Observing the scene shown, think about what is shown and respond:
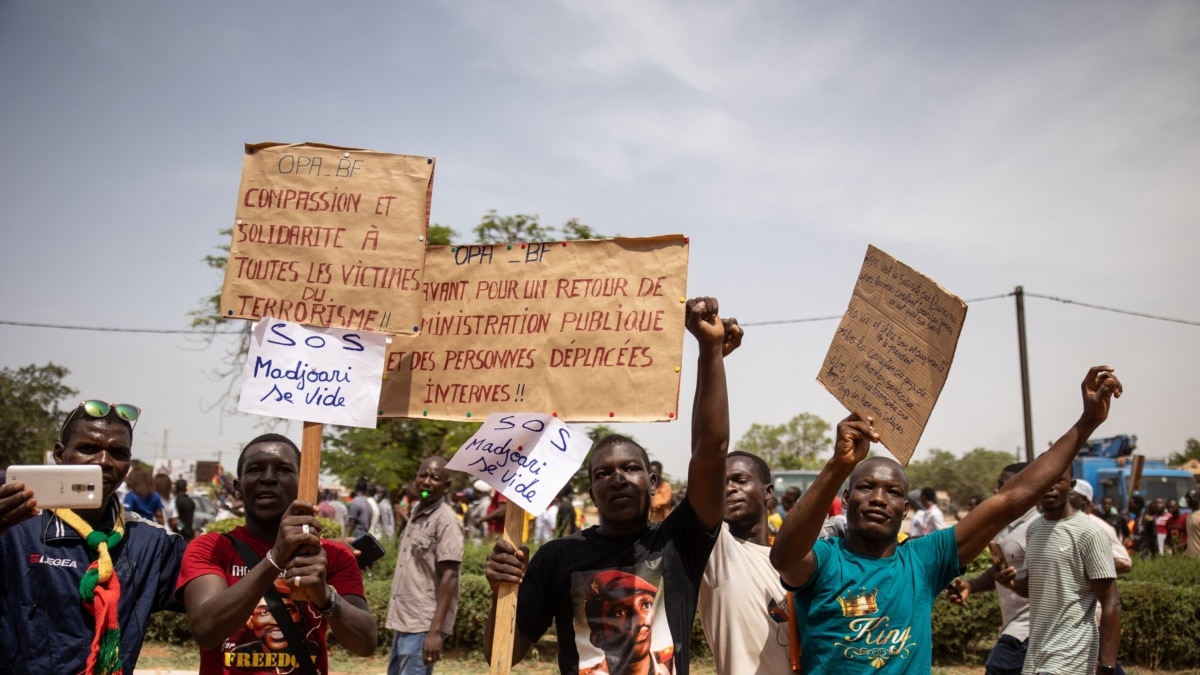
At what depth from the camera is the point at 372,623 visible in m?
3.39

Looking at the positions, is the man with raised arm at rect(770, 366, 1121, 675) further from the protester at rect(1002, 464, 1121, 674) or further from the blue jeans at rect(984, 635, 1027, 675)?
the blue jeans at rect(984, 635, 1027, 675)

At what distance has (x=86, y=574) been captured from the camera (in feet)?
10.5

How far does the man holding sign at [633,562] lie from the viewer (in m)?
3.17

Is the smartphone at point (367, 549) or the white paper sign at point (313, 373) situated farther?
the smartphone at point (367, 549)

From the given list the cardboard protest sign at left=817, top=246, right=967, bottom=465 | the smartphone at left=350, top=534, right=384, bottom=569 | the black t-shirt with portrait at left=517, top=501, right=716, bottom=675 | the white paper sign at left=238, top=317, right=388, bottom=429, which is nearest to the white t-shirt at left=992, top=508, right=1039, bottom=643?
the cardboard protest sign at left=817, top=246, right=967, bottom=465

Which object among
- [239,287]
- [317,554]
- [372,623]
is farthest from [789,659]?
[239,287]

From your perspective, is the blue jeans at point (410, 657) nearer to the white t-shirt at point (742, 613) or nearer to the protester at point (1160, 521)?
the white t-shirt at point (742, 613)

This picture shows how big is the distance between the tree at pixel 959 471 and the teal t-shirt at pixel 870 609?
74.1 m

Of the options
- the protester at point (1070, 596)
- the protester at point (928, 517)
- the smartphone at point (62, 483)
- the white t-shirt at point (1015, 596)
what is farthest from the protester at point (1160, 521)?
the smartphone at point (62, 483)

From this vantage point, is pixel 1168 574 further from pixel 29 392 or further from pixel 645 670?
pixel 29 392

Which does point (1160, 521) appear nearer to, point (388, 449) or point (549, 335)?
point (388, 449)

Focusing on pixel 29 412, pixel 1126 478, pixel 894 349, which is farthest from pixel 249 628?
pixel 29 412

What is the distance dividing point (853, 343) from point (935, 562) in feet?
3.00

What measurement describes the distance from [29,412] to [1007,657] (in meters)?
47.7
